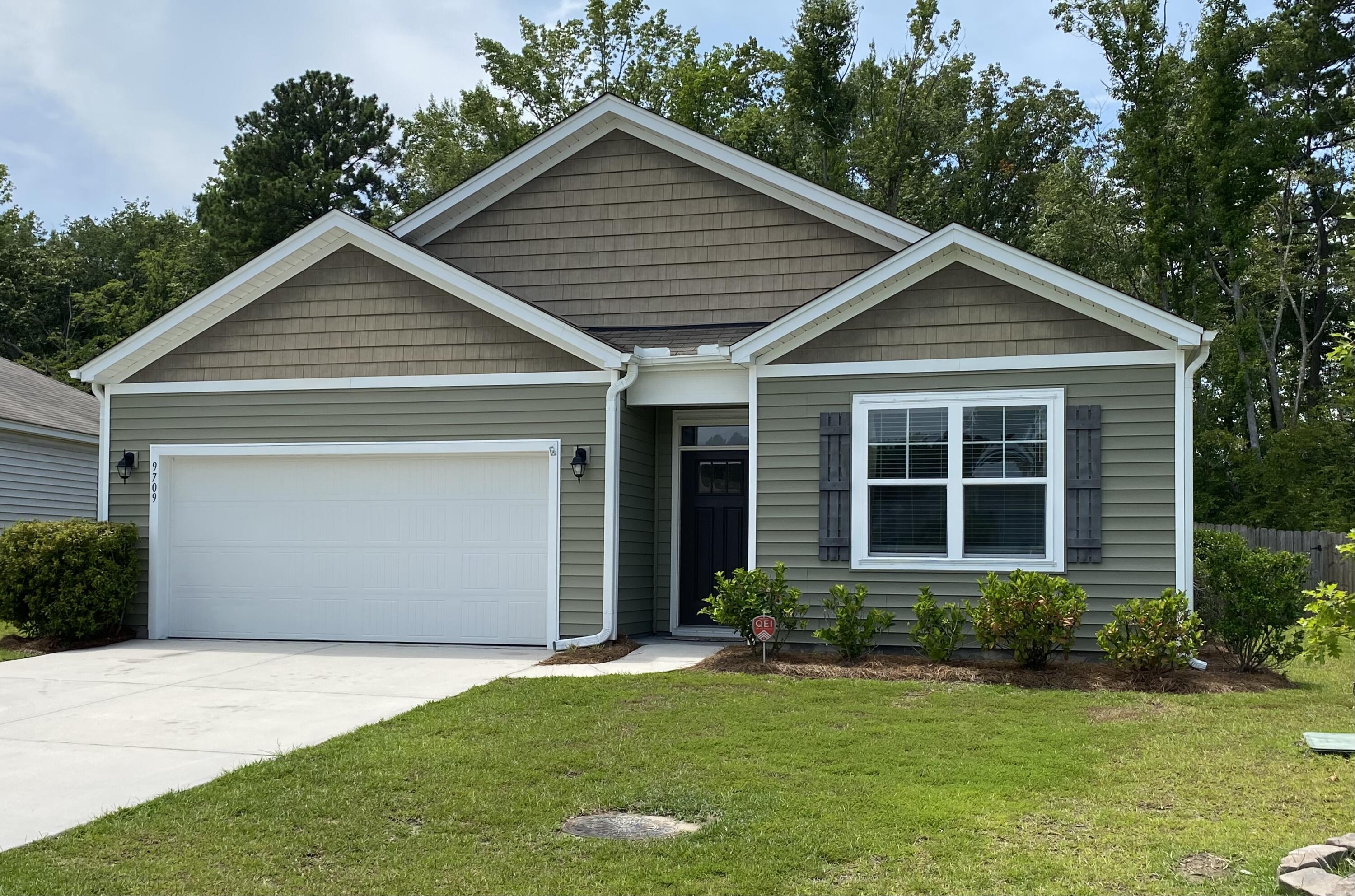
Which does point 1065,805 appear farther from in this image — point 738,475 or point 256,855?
point 738,475

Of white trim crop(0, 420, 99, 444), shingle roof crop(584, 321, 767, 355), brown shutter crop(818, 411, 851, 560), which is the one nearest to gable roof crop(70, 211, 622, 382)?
shingle roof crop(584, 321, 767, 355)

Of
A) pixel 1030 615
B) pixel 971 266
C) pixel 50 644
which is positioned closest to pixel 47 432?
pixel 50 644

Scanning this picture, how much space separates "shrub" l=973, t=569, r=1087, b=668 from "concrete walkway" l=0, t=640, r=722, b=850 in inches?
101

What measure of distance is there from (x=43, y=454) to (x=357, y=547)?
30.6 feet

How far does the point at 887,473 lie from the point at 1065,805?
17.7 ft

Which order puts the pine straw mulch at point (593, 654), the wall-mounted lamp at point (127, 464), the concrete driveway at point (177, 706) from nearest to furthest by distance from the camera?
1. the concrete driveway at point (177, 706)
2. the pine straw mulch at point (593, 654)
3. the wall-mounted lamp at point (127, 464)

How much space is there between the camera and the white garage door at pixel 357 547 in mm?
12086

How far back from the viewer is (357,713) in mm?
8195

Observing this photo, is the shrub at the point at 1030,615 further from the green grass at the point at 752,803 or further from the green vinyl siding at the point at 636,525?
the green vinyl siding at the point at 636,525

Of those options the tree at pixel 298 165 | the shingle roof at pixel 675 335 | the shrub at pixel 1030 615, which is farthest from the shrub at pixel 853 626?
the tree at pixel 298 165

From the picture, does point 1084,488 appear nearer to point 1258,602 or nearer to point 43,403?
point 1258,602

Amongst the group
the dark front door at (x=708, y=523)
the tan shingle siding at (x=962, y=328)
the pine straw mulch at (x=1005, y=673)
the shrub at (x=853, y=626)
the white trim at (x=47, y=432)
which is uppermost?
the tan shingle siding at (x=962, y=328)

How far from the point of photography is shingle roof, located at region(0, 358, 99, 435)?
18516 millimetres

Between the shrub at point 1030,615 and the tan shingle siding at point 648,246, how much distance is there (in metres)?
4.58
